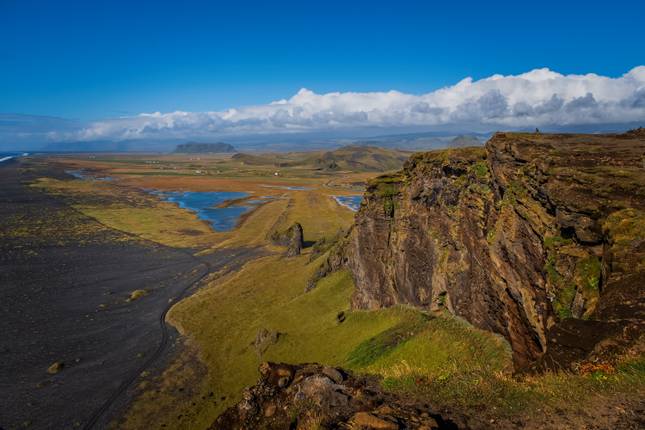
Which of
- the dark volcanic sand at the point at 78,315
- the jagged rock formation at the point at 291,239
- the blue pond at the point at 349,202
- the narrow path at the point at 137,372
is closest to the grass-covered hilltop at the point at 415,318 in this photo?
the narrow path at the point at 137,372

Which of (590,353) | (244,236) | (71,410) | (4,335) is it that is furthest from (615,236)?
(244,236)

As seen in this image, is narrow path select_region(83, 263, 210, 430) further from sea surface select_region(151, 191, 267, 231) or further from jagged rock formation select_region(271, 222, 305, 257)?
sea surface select_region(151, 191, 267, 231)

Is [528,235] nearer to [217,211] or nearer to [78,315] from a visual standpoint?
[78,315]

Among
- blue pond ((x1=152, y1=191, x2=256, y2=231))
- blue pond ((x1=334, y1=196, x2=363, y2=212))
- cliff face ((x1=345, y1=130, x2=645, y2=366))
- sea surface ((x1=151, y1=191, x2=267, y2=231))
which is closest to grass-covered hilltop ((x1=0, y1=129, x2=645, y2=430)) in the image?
cliff face ((x1=345, y1=130, x2=645, y2=366))

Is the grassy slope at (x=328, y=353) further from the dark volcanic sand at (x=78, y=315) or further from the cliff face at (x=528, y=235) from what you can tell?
the dark volcanic sand at (x=78, y=315)

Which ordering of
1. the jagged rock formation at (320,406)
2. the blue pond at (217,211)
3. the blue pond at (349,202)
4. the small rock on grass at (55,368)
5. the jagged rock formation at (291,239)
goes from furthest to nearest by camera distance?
the blue pond at (349,202) < the blue pond at (217,211) < the jagged rock formation at (291,239) < the small rock on grass at (55,368) < the jagged rock formation at (320,406)

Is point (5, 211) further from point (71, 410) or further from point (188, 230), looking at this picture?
point (71, 410)
